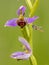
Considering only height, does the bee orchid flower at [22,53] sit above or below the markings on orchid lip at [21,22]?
below

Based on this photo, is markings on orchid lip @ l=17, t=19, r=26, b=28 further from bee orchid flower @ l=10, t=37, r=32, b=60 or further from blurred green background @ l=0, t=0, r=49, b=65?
blurred green background @ l=0, t=0, r=49, b=65

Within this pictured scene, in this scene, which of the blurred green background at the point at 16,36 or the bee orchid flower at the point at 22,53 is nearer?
the bee orchid flower at the point at 22,53

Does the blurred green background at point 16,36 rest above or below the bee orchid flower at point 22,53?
above

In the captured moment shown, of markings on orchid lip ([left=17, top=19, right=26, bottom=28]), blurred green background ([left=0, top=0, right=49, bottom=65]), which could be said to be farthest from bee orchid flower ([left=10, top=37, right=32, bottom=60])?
blurred green background ([left=0, top=0, right=49, bottom=65])

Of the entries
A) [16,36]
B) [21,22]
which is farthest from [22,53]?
[16,36]

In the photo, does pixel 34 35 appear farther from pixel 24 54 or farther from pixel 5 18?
pixel 24 54

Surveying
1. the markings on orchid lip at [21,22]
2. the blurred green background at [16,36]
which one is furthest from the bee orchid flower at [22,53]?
the blurred green background at [16,36]

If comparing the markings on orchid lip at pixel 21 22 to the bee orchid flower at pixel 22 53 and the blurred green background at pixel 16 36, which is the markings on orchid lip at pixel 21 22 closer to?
the bee orchid flower at pixel 22 53

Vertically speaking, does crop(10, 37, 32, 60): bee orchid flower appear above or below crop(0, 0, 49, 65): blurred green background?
below

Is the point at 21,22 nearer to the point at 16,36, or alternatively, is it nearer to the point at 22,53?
the point at 22,53

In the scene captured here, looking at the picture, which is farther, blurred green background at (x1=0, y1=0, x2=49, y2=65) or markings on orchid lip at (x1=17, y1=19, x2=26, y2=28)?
blurred green background at (x1=0, y1=0, x2=49, y2=65)
